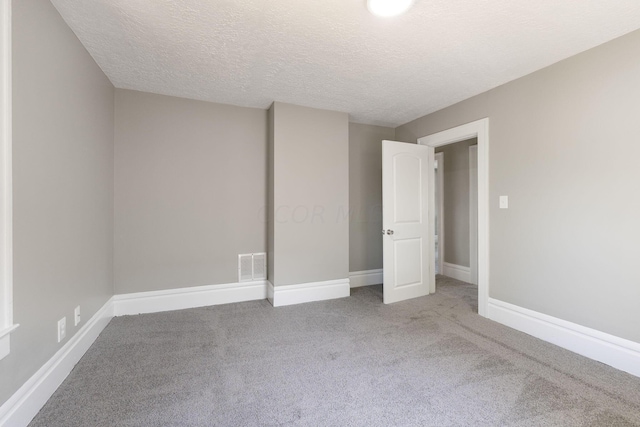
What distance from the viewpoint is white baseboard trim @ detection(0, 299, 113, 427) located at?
4.46ft

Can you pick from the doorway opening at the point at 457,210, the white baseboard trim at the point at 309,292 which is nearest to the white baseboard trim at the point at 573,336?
the doorway opening at the point at 457,210

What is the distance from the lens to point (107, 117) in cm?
271

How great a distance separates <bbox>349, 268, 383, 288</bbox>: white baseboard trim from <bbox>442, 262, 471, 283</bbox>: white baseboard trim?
1.31 metres

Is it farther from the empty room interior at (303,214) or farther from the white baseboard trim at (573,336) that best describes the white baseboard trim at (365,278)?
the white baseboard trim at (573,336)

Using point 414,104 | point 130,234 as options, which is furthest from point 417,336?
point 130,234

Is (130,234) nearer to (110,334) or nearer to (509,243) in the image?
(110,334)

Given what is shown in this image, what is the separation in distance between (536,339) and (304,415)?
2207mm

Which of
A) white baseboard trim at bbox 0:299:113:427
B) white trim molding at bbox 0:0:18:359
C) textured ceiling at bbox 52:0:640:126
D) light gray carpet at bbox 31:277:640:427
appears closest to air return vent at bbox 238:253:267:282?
light gray carpet at bbox 31:277:640:427

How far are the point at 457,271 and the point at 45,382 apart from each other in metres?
4.85

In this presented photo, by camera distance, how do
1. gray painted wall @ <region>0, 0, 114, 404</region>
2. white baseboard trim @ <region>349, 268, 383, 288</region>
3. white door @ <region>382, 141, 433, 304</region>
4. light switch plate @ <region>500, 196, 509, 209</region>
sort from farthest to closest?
white baseboard trim @ <region>349, 268, 383, 288</region>
white door @ <region>382, 141, 433, 304</region>
light switch plate @ <region>500, 196, 509, 209</region>
gray painted wall @ <region>0, 0, 114, 404</region>

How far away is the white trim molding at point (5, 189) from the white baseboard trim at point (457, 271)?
4895 mm

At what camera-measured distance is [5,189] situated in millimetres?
1311

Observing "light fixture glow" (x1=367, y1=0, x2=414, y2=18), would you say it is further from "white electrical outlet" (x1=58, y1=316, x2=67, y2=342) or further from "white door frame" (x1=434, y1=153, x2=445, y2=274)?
"white door frame" (x1=434, y1=153, x2=445, y2=274)

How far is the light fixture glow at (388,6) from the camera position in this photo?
1.62 meters
